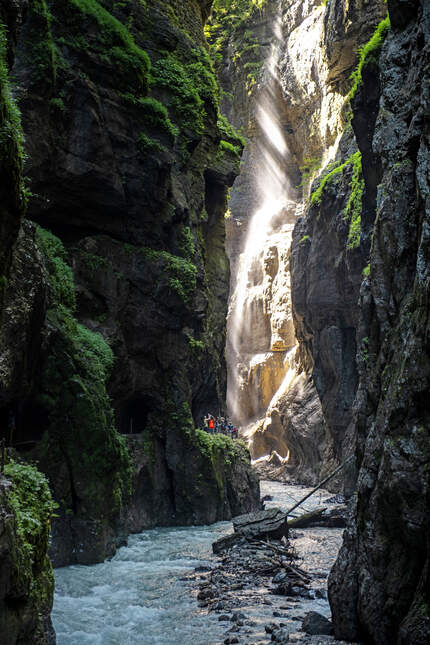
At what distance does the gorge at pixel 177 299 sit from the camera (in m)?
7.42

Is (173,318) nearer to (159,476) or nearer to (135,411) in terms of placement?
(135,411)

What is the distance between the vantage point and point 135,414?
22016 millimetres

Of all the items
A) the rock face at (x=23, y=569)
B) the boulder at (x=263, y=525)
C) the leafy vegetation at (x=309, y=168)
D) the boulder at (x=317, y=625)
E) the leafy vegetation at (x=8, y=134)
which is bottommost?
the boulder at (x=317, y=625)

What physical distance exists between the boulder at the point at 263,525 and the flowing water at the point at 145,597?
82cm

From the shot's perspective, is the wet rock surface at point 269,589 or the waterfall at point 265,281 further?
the waterfall at point 265,281

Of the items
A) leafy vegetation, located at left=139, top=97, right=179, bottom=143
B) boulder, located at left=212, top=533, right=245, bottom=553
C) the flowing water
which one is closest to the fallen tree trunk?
the flowing water

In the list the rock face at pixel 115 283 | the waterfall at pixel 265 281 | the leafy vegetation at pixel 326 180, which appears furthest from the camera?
the waterfall at pixel 265 281

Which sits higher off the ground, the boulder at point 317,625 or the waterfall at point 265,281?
the waterfall at point 265,281

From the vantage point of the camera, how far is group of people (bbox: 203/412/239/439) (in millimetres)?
25656

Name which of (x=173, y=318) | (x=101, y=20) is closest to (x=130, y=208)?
(x=173, y=318)

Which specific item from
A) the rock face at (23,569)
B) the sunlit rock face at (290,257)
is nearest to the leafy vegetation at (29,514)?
the rock face at (23,569)

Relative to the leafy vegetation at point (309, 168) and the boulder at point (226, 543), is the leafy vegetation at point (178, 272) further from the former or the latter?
the leafy vegetation at point (309, 168)

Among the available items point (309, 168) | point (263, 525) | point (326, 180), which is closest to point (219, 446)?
point (263, 525)

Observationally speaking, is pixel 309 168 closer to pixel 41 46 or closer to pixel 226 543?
pixel 41 46
